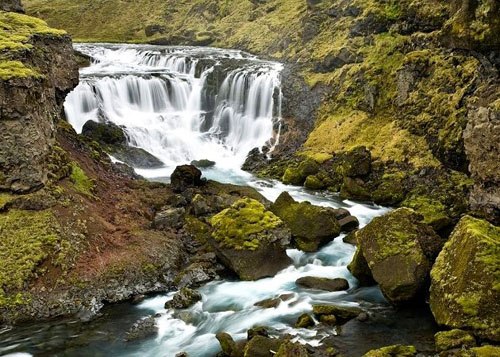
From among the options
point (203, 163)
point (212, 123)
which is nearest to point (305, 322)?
point (203, 163)

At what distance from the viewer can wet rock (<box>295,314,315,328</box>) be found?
13.5 metres

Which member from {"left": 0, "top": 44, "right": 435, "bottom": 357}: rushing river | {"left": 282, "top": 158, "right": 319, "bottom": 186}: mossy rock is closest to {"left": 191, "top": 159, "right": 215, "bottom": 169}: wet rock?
{"left": 0, "top": 44, "right": 435, "bottom": 357}: rushing river

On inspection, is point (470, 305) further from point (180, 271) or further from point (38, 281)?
point (38, 281)

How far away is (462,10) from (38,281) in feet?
53.4

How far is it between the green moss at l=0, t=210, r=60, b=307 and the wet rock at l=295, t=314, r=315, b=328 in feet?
27.4

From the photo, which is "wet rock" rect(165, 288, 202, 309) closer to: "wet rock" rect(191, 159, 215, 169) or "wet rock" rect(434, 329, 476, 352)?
"wet rock" rect(434, 329, 476, 352)

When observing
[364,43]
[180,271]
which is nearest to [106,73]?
[364,43]

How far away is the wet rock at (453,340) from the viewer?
445 inches

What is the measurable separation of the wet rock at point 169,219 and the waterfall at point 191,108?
11094 millimetres

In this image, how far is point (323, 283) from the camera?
52.6 ft

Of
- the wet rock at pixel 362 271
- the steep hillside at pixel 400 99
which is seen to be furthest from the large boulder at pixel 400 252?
the steep hillside at pixel 400 99

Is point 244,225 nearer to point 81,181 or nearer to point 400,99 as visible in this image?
point 81,181

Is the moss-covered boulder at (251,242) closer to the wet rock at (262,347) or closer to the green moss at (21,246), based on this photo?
the wet rock at (262,347)

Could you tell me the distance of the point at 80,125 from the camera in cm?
3247
